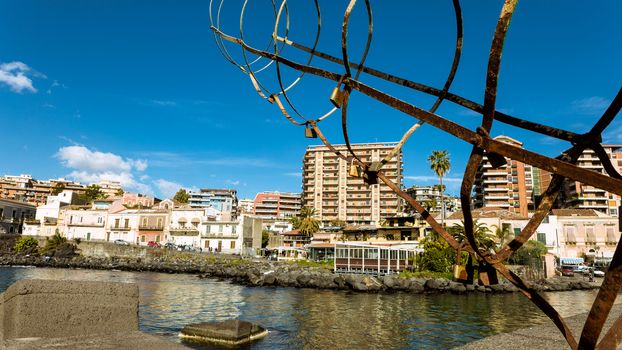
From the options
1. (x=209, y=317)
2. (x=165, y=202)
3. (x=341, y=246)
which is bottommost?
(x=209, y=317)

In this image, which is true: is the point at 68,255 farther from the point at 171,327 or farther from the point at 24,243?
the point at 171,327

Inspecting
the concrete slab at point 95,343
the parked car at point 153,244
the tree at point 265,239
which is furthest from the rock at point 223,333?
the tree at point 265,239

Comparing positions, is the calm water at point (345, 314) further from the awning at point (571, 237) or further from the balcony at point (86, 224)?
the balcony at point (86, 224)

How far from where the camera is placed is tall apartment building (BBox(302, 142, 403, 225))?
130000 millimetres

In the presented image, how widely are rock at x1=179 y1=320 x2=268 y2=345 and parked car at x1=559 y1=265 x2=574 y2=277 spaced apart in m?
61.2

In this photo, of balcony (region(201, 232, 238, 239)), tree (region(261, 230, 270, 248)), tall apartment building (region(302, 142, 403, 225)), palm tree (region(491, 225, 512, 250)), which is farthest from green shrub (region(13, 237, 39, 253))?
palm tree (region(491, 225, 512, 250))

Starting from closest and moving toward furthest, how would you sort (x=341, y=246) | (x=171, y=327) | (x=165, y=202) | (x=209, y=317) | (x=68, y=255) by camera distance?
(x=171, y=327) < (x=209, y=317) < (x=341, y=246) < (x=68, y=255) < (x=165, y=202)

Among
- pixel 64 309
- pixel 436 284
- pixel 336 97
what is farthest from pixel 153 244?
pixel 336 97

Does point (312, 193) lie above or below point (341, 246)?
above

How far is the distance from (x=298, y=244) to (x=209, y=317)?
3212 inches

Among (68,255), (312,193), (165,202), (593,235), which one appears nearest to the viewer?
(593,235)

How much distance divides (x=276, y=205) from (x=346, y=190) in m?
54.5

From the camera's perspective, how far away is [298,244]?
349 feet

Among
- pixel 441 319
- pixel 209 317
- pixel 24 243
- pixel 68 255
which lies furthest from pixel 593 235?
pixel 24 243
